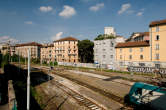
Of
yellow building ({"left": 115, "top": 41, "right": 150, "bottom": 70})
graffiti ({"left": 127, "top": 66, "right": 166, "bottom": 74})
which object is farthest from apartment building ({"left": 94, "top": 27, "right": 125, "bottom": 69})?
graffiti ({"left": 127, "top": 66, "right": 166, "bottom": 74})

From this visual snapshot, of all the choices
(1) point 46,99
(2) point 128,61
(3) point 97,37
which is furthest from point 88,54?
(1) point 46,99

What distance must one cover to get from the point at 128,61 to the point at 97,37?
3359 centimetres

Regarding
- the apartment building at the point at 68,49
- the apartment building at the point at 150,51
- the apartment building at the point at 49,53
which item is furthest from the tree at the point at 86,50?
the apartment building at the point at 150,51

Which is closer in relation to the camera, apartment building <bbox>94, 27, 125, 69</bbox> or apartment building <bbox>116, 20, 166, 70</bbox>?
apartment building <bbox>116, 20, 166, 70</bbox>

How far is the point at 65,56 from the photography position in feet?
227

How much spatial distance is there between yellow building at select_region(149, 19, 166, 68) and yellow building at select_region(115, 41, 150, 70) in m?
1.69

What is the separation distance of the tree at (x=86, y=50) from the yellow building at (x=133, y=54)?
67.5ft

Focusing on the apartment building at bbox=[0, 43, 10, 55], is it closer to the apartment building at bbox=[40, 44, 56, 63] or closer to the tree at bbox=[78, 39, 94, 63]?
the apartment building at bbox=[40, 44, 56, 63]

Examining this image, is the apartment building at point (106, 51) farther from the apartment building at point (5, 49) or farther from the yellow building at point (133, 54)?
the apartment building at point (5, 49)

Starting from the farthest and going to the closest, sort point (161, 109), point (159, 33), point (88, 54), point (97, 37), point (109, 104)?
1. point (97, 37)
2. point (88, 54)
3. point (159, 33)
4. point (109, 104)
5. point (161, 109)

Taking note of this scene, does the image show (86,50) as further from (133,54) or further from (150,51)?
(150,51)

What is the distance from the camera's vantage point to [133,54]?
39.7 metres

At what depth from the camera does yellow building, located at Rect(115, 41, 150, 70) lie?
3703 centimetres

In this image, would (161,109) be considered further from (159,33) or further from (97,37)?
(97,37)
